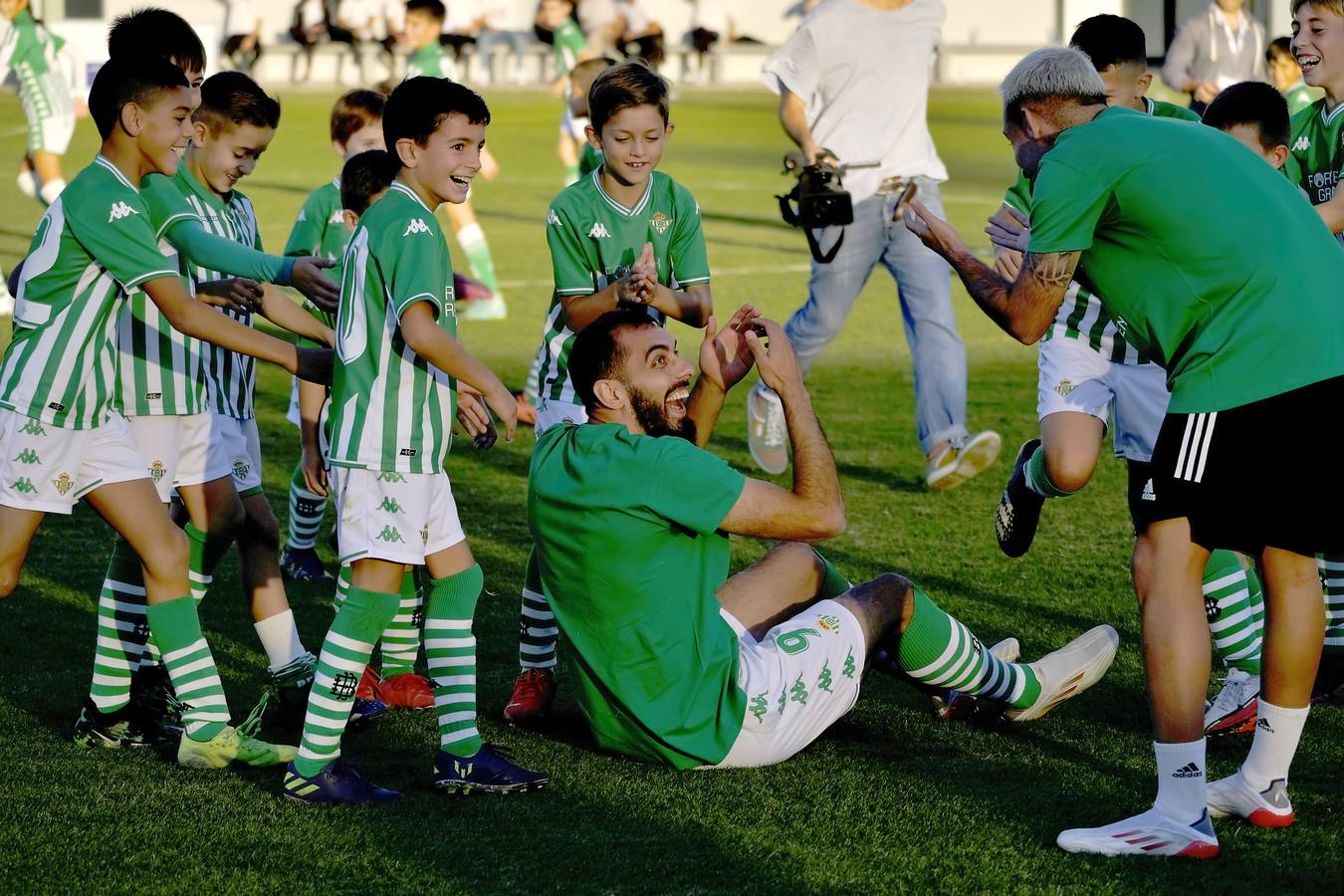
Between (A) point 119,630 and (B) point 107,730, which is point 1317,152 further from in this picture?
(B) point 107,730

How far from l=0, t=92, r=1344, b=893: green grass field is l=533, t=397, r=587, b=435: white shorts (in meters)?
0.85

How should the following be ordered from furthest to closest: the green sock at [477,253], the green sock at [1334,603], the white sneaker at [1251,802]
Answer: the green sock at [477,253] → the green sock at [1334,603] → the white sneaker at [1251,802]

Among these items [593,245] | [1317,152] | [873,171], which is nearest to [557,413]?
[593,245]

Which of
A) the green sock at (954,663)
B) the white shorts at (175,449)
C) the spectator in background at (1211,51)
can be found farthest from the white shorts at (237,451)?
the spectator in background at (1211,51)

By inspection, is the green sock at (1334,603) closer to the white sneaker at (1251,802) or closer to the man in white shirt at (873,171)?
the white sneaker at (1251,802)

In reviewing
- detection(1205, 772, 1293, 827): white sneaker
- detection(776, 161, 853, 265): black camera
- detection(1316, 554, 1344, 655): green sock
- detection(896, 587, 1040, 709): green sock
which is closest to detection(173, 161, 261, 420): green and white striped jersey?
detection(896, 587, 1040, 709): green sock

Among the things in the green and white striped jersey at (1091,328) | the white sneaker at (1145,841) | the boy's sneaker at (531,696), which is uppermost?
the green and white striped jersey at (1091,328)

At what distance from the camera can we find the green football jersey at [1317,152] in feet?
18.9

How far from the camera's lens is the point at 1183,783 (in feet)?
13.8

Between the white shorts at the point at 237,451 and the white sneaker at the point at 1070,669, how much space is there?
2.48m

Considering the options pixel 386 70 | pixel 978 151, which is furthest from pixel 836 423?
pixel 386 70

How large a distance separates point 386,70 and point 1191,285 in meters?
44.3

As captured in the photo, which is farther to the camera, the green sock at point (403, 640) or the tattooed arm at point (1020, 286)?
the green sock at point (403, 640)

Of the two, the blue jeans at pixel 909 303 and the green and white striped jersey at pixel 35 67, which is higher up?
the green and white striped jersey at pixel 35 67
